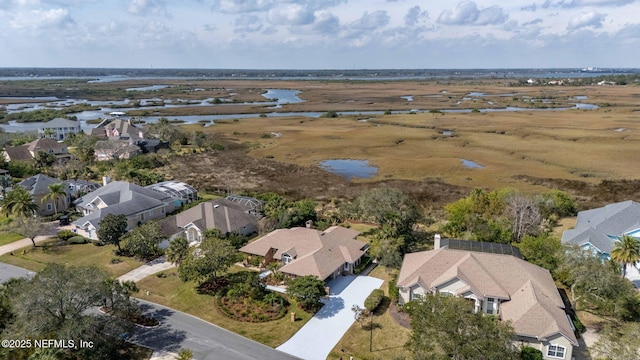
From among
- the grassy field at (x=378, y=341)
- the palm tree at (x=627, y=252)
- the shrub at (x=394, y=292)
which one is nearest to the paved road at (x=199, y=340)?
the grassy field at (x=378, y=341)

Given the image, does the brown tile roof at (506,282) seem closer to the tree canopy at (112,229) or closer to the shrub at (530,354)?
the shrub at (530,354)

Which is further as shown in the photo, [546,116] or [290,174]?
[546,116]

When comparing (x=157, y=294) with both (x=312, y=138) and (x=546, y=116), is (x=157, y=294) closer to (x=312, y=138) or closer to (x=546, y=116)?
(x=312, y=138)

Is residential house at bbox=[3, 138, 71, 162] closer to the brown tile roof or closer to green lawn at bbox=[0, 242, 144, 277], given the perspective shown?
green lawn at bbox=[0, 242, 144, 277]

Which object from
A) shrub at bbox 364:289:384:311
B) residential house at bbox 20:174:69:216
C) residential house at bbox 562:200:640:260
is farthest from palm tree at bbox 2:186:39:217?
residential house at bbox 562:200:640:260

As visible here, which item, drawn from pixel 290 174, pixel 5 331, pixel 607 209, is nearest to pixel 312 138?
pixel 290 174

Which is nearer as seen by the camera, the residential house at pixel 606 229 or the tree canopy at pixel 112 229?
the residential house at pixel 606 229

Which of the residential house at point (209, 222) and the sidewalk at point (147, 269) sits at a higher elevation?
the residential house at point (209, 222)
